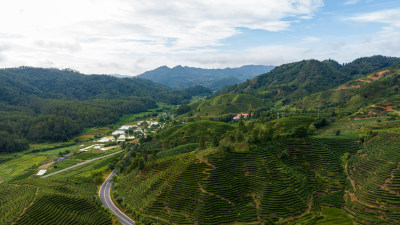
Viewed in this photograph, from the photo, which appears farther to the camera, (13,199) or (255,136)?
(255,136)

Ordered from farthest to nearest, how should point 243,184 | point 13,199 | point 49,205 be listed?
point 243,184
point 13,199
point 49,205

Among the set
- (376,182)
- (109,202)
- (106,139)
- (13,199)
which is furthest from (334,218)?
(106,139)

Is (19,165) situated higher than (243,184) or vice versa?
(243,184)

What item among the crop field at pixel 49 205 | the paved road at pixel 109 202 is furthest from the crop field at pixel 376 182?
the crop field at pixel 49 205

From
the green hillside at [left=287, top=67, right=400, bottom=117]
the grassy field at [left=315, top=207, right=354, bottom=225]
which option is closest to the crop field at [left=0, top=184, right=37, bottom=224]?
the grassy field at [left=315, top=207, right=354, bottom=225]

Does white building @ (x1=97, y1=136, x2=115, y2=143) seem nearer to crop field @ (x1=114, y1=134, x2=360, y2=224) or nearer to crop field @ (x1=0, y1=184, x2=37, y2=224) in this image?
crop field @ (x1=114, y1=134, x2=360, y2=224)

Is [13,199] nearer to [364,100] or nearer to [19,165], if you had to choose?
[19,165]

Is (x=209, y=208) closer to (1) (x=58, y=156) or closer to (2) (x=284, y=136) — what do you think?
(2) (x=284, y=136)

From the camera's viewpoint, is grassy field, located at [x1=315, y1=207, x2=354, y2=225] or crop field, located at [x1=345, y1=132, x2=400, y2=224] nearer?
crop field, located at [x1=345, y1=132, x2=400, y2=224]

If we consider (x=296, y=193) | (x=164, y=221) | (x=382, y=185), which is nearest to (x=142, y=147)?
(x=164, y=221)
